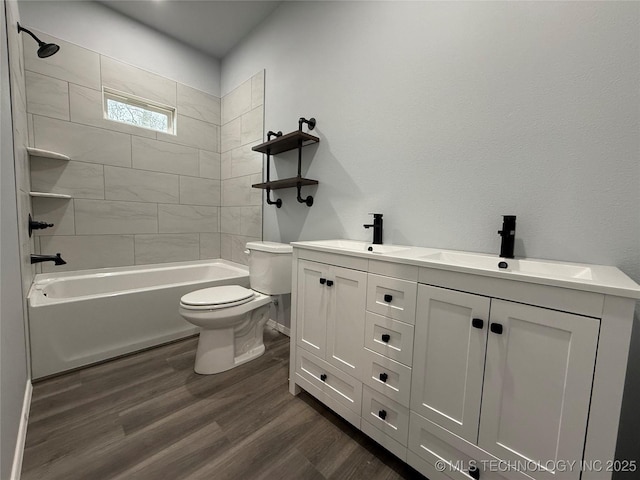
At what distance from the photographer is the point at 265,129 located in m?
2.45

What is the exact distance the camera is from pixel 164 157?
8.85ft

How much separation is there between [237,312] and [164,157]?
198cm

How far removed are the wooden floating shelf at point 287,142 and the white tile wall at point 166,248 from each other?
1415 millimetres

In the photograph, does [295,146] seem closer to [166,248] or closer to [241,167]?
[241,167]

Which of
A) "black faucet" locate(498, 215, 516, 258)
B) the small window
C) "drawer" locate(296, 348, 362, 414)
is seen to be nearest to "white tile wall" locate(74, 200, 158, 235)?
the small window

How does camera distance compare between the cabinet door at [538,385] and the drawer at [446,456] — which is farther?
the drawer at [446,456]

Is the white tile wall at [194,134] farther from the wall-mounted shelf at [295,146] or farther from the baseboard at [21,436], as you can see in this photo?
the baseboard at [21,436]

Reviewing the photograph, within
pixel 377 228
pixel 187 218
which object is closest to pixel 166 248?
pixel 187 218

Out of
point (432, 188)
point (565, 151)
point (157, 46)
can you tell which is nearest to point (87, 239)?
point (157, 46)

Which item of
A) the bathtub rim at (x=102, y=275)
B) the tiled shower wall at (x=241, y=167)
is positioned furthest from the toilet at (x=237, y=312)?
the tiled shower wall at (x=241, y=167)

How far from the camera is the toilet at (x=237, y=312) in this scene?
65.4 inches

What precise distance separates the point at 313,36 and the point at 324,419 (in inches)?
102

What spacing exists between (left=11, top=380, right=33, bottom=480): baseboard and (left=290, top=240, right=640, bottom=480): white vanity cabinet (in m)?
1.28

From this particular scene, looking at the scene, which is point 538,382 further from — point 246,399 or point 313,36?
point 313,36
